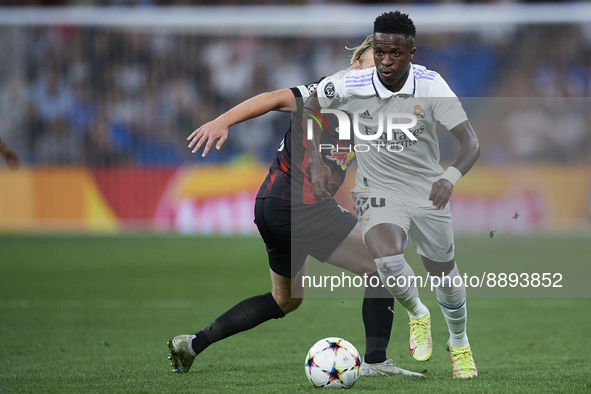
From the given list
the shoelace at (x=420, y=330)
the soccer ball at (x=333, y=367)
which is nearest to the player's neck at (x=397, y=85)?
the shoelace at (x=420, y=330)

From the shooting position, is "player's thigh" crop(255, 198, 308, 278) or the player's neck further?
"player's thigh" crop(255, 198, 308, 278)

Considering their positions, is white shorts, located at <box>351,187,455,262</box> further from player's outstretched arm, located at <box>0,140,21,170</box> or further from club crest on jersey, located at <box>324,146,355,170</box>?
player's outstretched arm, located at <box>0,140,21,170</box>

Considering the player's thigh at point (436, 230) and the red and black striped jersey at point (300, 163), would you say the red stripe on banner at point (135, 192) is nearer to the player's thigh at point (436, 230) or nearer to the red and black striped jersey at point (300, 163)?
the red and black striped jersey at point (300, 163)

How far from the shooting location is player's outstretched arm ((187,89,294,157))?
4297 millimetres

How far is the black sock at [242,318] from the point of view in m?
5.04

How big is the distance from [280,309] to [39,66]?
14.0m

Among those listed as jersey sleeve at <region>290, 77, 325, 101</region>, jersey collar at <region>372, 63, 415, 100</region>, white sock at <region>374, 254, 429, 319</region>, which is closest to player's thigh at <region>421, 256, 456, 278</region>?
white sock at <region>374, 254, 429, 319</region>

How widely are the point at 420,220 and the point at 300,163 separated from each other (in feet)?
2.78

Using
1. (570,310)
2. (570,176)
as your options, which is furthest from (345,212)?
(570,176)

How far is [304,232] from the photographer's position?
483 cm

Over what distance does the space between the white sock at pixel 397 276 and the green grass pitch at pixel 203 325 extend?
480 millimetres

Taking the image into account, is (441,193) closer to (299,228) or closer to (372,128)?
(372,128)

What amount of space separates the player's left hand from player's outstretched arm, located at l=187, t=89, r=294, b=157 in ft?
3.43

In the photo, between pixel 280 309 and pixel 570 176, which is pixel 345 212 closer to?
pixel 280 309
